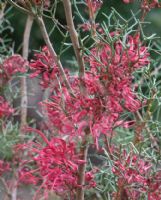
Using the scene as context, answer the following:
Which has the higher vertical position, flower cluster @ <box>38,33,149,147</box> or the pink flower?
flower cluster @ <box>38,33,149,147</box>

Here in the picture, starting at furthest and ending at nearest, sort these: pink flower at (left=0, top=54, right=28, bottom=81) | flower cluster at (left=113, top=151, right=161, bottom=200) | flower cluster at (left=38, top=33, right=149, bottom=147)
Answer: pink flower at (left=0, top=54, right=28, bottom=81), flower cluster at (left=113, top=151, right=161, bottom=200), flower cluster at (left=38, top=33, right=149, bottom=147)

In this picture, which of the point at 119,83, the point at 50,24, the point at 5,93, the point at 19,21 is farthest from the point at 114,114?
the point at 19,21

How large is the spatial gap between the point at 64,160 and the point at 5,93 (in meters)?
0.86

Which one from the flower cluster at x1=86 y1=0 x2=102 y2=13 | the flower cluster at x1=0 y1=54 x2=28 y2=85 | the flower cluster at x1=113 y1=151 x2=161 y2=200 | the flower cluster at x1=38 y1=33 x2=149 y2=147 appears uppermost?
the flower cluster at x1=86 y1=0 x2=102 y2=13

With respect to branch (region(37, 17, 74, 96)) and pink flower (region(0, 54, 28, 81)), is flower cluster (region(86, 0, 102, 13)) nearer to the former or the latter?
branch (region(37, 17, 74, 96))

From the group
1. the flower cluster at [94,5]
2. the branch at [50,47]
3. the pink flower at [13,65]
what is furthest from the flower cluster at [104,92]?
the pink flower at [13,65]

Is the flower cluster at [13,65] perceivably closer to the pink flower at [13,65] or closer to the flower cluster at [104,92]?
the pink flower at [13,65]

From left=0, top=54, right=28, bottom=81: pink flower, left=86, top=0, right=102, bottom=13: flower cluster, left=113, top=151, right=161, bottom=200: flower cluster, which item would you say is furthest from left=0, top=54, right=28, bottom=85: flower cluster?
left=113, top=151, right=161, bottom=200: flower cluster

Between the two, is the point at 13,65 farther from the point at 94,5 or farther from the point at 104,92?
the point at 104,92

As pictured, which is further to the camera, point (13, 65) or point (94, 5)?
point (13, 65)

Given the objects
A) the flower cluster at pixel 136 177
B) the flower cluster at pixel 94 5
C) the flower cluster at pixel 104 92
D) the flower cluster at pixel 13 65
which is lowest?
the flower cluster at pixel 136 177

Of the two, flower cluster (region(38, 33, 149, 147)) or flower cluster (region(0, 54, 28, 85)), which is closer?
flower cluster (region(38, 33, 149, 147))

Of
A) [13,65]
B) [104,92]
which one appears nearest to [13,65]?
[13,65]

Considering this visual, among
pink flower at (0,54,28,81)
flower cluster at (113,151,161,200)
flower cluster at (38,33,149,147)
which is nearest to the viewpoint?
flower cluster at (38,33,149,147)
